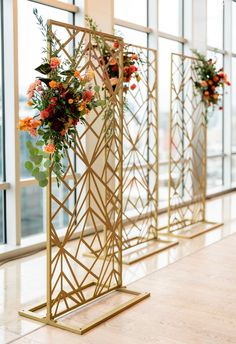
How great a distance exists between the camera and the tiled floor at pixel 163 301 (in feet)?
11.2

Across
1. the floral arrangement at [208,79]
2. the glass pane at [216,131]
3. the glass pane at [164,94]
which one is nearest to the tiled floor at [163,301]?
the floral arrangement at [208,79]

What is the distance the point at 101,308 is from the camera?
13.0 feet

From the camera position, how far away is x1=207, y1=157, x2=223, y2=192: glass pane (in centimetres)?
999

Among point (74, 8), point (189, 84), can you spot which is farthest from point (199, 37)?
point (74, 8)

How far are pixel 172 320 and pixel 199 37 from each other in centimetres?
612

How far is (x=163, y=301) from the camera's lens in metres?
4.08

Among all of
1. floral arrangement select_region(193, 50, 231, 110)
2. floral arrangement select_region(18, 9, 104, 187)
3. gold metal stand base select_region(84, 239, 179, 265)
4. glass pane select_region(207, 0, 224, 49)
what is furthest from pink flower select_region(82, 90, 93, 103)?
glass pane select_region(207, 0, 224, 49)

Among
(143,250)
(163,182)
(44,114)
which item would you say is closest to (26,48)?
(143,250)

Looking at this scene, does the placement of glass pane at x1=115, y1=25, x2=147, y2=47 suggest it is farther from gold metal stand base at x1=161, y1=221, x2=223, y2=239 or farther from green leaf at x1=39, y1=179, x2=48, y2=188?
green leaf at x1=39, y1=179, x2=48, y2=188

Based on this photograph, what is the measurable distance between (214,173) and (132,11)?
12.8ft

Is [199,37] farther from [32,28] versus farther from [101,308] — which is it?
[101,308]

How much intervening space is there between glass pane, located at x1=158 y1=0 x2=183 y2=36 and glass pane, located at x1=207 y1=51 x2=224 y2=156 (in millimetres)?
1457

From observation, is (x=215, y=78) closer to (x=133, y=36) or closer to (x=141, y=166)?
(x=133, y=36)

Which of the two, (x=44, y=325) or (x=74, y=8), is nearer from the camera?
(x=44, y=325)
